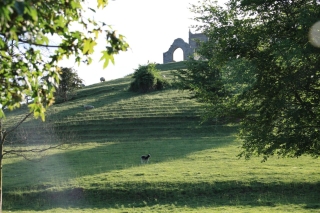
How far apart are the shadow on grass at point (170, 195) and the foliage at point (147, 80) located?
141 ft

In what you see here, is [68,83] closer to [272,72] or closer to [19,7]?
[272,72]

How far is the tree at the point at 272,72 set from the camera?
1332 centimetres

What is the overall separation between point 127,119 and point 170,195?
86.3 ft

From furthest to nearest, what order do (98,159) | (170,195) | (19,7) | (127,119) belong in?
(127,119) → (98,159) → (170,195) → (19,7)

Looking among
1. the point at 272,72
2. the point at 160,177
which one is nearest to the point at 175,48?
the point at 160,177

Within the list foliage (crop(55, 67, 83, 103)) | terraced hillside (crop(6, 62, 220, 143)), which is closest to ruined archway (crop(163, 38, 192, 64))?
foliage (crop(55, 67, 83, 103))

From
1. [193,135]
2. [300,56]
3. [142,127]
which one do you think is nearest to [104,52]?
[300,56]

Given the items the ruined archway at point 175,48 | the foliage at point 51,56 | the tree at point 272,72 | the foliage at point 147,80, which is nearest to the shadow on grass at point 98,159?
the tree at point 272,72

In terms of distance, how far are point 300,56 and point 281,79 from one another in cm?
148

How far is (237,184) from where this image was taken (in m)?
23.5

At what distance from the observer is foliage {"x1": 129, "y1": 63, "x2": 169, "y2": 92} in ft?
219

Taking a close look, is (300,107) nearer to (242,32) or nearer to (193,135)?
(242,32)

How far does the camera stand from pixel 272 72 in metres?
14.3

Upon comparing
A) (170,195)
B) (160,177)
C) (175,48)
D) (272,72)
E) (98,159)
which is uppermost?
(175,48)
